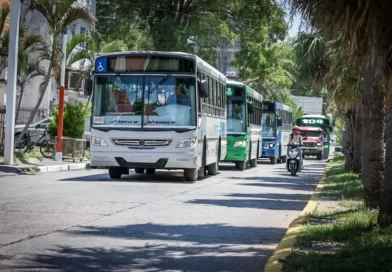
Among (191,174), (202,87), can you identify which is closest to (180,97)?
(202,87)

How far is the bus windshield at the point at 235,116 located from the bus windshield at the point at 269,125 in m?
9.73

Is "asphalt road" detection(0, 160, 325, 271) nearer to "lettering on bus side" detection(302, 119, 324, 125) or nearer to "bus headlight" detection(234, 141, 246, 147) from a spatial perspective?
"bus headlight" detection(234, 141, 246, 147)

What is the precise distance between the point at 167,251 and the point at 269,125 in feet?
114

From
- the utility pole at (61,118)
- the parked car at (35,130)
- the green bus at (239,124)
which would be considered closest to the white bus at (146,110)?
the utility pole at (61,118)

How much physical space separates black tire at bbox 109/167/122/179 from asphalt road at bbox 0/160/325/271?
2.59 metres

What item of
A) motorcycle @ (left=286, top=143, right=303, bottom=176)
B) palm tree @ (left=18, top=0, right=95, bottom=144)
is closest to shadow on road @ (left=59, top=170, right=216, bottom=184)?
palm tree @ (left=18, top=0, right=95, bottom=144)

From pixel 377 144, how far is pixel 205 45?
106 ft

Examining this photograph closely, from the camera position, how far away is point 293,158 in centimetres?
3080

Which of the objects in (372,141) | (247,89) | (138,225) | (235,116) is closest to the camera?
(138,225)

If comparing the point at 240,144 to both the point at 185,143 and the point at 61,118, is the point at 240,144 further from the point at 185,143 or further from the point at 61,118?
the point at 185,143

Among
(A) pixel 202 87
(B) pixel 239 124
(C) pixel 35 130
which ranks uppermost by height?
(A) pixel 202 87

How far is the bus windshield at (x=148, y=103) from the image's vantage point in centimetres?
2192

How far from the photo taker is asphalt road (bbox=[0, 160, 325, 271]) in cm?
880

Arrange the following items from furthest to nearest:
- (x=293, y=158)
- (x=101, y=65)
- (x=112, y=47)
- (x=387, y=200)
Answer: (x=112, y=47)
(x=293, y=158)
(x=101, y=65)
(x=387, y=200)
